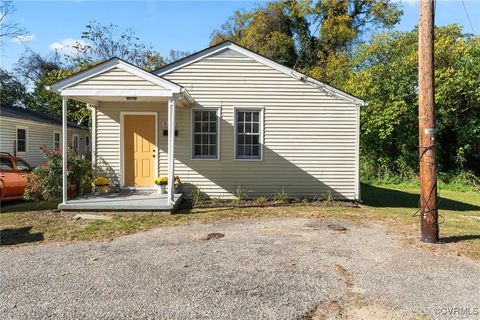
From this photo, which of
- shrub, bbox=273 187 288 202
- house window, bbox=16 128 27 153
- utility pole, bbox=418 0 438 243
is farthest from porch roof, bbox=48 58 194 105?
house window, bbox=16 128 27 153

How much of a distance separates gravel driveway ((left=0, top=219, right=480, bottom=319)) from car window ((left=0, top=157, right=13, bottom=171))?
535cm

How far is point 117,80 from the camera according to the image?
8977 mm

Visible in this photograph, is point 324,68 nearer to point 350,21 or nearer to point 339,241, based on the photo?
point 350,21

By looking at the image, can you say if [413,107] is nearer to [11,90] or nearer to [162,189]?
[162,189]

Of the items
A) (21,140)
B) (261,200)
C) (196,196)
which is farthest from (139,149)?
(21,140)

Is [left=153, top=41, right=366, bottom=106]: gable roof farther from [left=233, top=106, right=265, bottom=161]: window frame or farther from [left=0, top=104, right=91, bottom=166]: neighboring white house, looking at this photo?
[left=0, top=104, right=91, bottom=166]: neighboring white house

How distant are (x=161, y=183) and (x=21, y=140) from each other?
1125cm

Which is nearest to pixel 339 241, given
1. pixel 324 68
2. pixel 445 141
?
pixel 445 141

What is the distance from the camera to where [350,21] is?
30.4 m

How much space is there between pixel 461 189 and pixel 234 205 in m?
12.0

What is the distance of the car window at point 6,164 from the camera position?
1055 centimetres

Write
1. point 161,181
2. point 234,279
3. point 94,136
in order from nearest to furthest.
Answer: point 234,279, point 161,181, point 94,136

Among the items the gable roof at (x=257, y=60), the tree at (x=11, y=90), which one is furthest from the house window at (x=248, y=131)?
the tree at (x=11, y=90)

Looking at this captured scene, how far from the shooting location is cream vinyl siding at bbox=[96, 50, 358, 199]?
11094 millimetres
